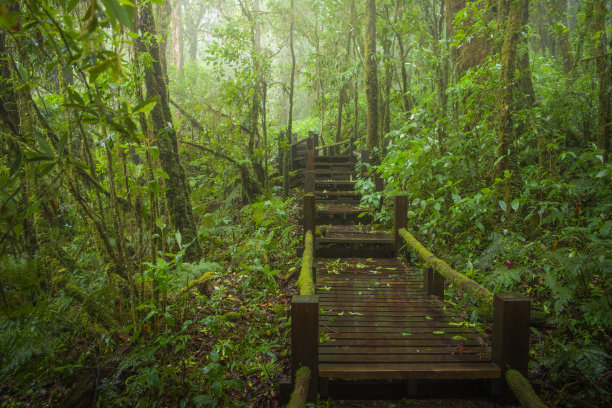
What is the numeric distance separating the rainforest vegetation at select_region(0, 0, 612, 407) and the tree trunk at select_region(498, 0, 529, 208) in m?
0.02

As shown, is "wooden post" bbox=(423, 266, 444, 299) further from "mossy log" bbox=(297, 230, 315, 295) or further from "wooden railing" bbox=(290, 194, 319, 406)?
"wooden railing" bbox=(290, 194, 319, 406)

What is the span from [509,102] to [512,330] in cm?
415

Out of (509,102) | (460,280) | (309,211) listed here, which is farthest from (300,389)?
(509,102)

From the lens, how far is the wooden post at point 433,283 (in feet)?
14.6

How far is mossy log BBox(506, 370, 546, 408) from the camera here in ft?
7.84

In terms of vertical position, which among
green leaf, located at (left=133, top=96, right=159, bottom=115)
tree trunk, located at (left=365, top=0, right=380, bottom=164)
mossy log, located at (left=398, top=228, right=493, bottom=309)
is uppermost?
tree trunk, located at (left=365, top=0, right=380, bottom=164)

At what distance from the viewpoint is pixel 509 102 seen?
562cm

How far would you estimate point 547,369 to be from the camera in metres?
3.29

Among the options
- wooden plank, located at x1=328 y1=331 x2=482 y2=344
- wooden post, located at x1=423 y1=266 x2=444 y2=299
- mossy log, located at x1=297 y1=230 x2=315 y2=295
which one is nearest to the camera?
mossy log, located at x1=297 y1=230 x2=315 y2=295

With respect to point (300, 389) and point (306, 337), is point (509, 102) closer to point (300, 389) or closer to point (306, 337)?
point (306, 337)

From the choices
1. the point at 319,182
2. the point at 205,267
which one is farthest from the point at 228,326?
the point at 319,182

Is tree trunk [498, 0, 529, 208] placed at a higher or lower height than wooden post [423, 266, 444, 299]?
higher

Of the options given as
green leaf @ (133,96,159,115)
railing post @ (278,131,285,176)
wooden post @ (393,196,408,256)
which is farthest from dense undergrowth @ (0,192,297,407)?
railing post @ (278,131,285,176)

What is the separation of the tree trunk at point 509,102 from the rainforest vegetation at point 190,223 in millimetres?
24
